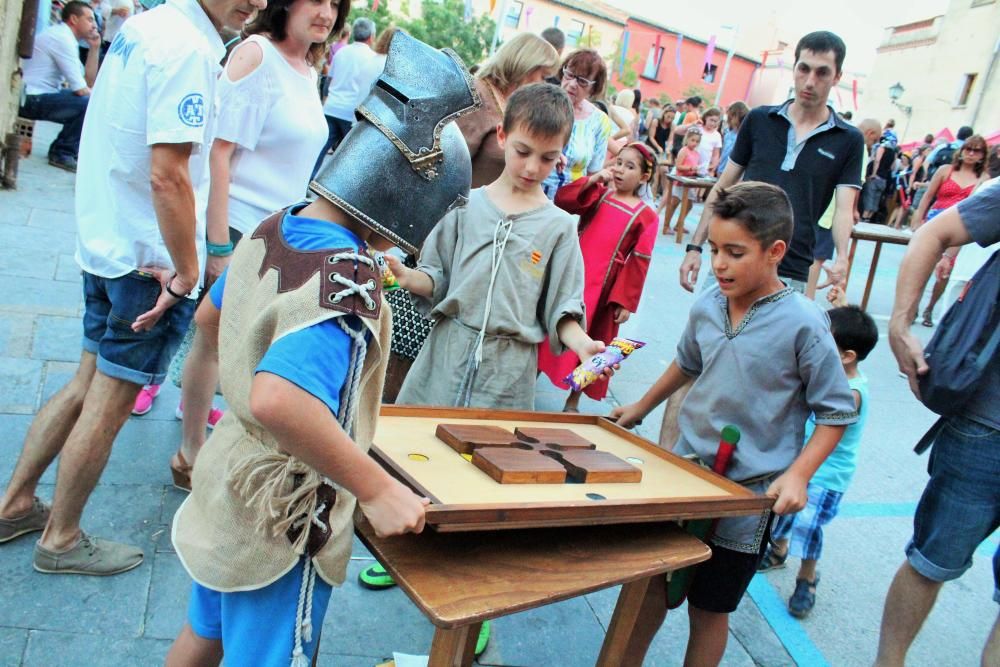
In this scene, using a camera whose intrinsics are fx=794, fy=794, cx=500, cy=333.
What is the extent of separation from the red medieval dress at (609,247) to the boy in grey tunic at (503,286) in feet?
5.34

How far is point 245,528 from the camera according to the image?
155 cm

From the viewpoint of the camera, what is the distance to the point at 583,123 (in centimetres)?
498

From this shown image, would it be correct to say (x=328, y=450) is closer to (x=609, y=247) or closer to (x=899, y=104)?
(x=609, y=247)

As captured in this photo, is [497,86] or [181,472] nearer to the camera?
[181,472]

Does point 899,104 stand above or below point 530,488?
above

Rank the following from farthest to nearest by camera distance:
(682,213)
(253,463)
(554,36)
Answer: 1. (682,213)
2. (554,36)
3. (253,463)

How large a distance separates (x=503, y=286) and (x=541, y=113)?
536mm

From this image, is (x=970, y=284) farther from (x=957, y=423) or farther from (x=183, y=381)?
(x=183, y=381)

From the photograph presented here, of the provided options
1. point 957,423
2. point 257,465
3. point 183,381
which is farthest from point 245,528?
point 957,423

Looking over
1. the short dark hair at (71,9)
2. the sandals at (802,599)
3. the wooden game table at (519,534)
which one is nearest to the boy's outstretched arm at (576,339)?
the wooden game table at (519,534)

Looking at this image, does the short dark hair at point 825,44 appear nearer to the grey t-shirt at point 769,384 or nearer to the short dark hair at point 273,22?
the grey t-shirt at point 769,384

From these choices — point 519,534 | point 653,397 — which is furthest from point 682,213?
point 519,534

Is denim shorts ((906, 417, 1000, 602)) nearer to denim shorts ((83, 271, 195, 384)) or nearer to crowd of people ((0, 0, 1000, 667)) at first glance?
crowd of people ((0, 0, 1000, 667))

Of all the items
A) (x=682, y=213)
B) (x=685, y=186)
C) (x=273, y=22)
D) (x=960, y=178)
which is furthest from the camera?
(x=682, y=213)
